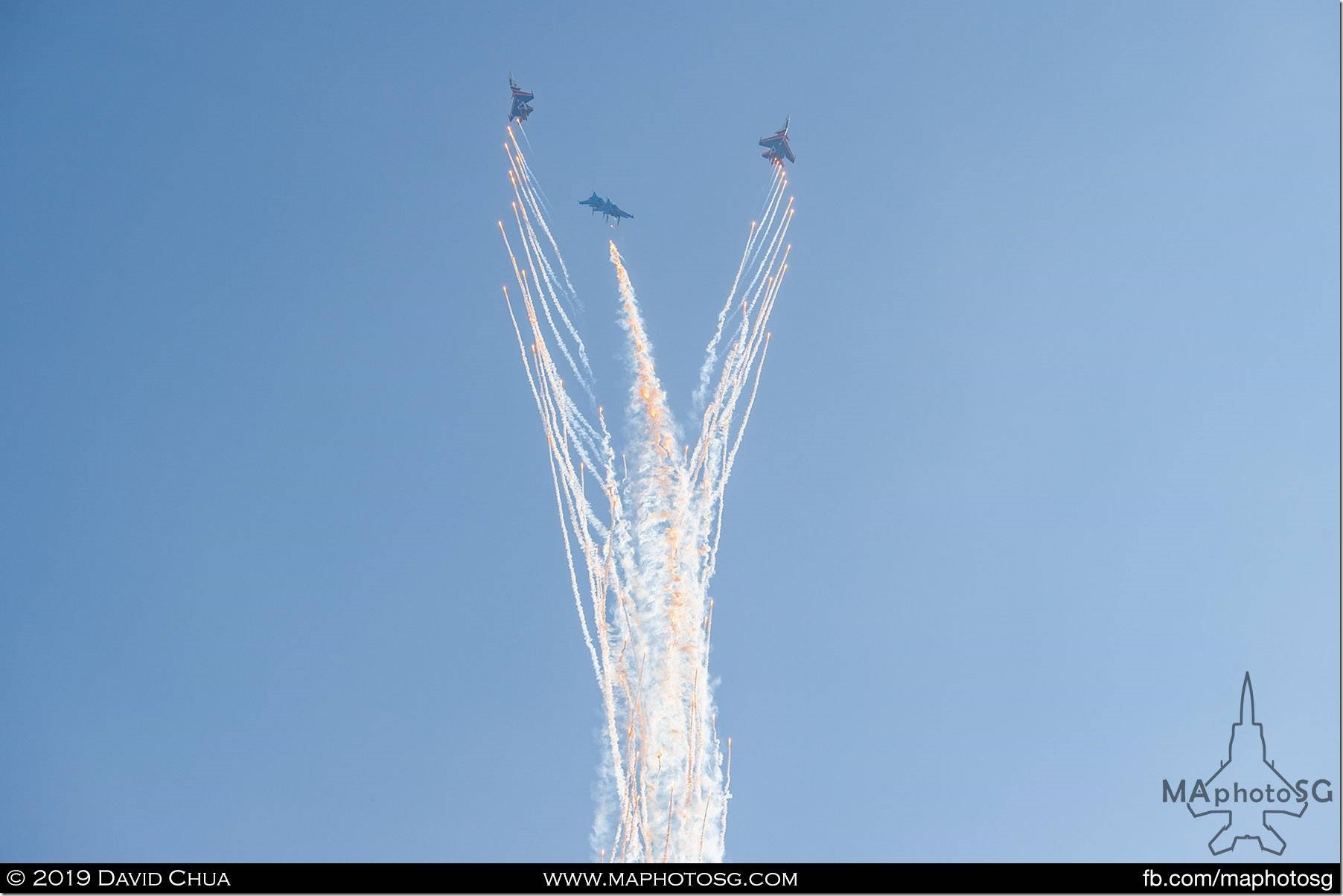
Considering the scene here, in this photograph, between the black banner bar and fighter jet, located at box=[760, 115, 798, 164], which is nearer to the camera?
the black banner bar

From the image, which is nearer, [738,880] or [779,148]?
[738,880]

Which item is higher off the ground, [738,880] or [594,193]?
[594,193]

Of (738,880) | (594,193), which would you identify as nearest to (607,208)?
(594,193)

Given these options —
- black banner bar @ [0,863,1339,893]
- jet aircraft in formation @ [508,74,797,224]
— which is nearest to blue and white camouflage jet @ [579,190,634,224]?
jet aircraft in formation @ [508,74,797,224]

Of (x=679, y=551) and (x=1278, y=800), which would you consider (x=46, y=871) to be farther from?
(x=1278, y=800)

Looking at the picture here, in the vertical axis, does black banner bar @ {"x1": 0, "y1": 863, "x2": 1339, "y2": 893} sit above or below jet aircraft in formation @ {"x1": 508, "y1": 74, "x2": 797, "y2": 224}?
below

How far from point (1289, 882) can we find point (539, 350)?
3668 cm

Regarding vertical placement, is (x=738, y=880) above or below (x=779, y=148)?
below

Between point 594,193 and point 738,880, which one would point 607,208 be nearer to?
point 594,193

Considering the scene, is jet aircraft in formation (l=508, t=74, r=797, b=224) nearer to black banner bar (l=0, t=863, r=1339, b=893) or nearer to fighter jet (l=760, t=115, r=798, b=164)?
fighter jet (l=760, t=115, r=798, b=164)

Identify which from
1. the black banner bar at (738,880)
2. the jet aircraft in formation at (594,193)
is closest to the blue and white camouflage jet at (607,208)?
the jet aircraft in formation at (594,193)

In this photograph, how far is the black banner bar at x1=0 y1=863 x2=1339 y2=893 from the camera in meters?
35.1

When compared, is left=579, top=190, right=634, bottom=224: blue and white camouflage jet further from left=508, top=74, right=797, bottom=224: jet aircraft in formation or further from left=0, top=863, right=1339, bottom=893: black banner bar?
left=0, top=863, right=1339, bottom=893: black banner bar

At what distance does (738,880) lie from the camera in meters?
37.7
